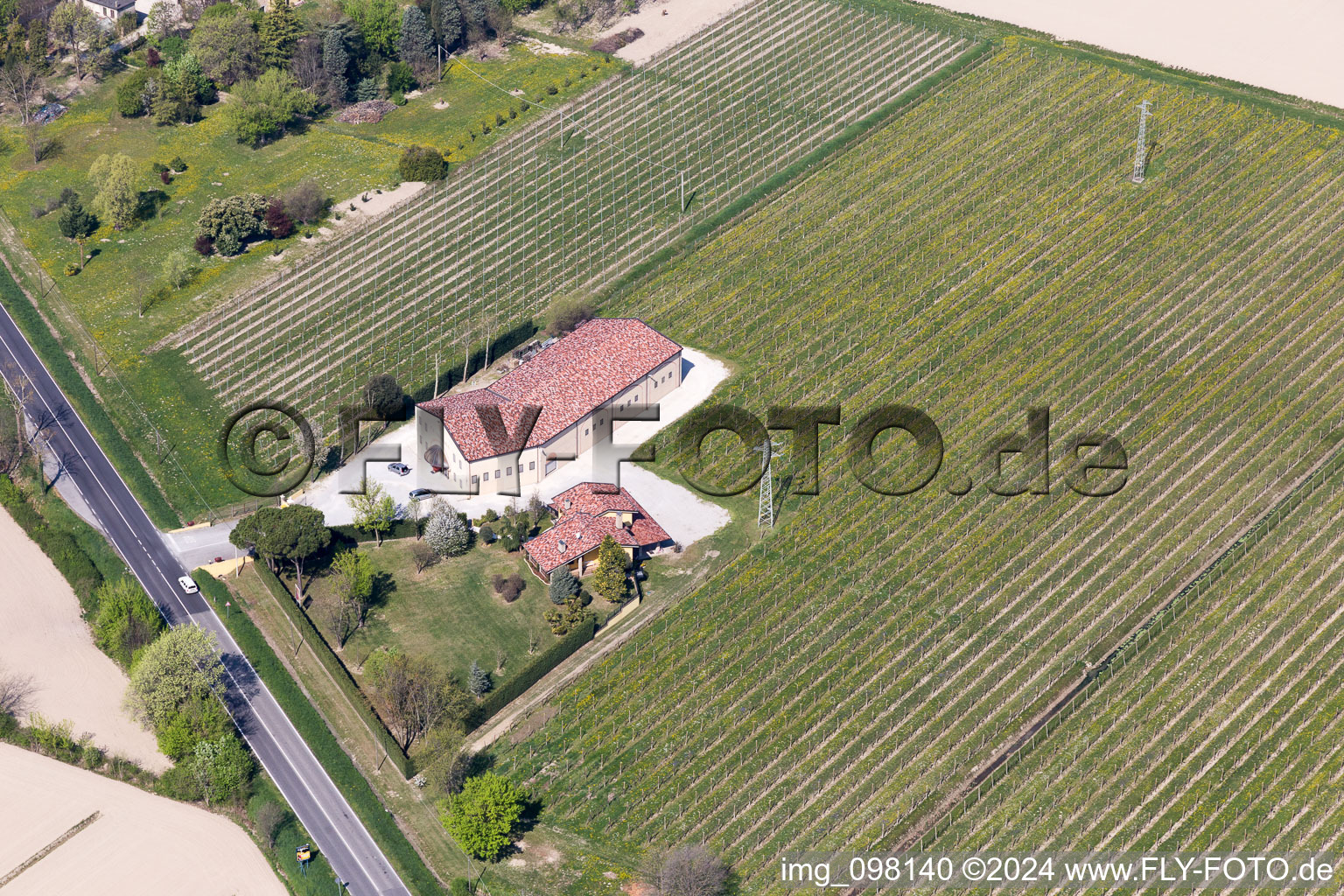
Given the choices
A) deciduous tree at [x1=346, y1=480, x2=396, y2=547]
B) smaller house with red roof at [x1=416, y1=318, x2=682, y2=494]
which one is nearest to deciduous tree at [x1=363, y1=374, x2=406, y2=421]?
smaller house with red roof at [x1=416, y1=318, x2=682, y2=494]

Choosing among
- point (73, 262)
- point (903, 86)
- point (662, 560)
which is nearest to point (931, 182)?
point (903, 86)

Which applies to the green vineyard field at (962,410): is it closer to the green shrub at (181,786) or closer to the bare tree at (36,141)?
the green shrub at (181,786)

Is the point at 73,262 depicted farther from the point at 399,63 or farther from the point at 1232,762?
the point at 1232,762

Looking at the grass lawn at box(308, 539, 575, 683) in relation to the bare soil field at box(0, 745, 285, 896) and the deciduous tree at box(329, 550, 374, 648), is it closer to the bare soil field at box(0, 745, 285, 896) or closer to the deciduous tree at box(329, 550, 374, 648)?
the deciduous tree at box(329, 550, 374, 648)

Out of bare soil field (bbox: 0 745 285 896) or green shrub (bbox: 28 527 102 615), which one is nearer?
bare soil field (bbox: 0 745 285 896)

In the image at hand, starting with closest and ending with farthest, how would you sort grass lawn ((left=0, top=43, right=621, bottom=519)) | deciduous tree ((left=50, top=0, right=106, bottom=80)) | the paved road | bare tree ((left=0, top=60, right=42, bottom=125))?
the paved road < grass lawn ((left=0, top=43, right=621, bottom=519)) < bare tree ((left=0, top=60, right=42, bottom=125)) < deciduous tree ((left=50, top=0, right=106, bottom=80))

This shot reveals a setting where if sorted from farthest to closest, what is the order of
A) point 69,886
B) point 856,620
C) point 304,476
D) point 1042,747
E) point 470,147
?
point 470,147 < point 304,476 < point 856,620 < point 1042,747 < point 69,886

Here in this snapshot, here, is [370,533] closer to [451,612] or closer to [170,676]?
[451,612]

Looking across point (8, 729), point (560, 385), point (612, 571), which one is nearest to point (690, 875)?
point (612, 571)
